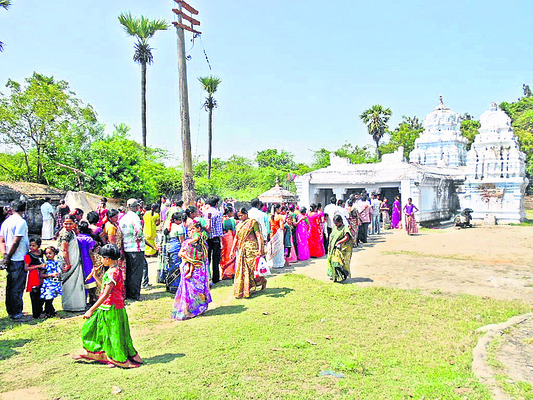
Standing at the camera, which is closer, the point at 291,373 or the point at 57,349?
the point at 291,373

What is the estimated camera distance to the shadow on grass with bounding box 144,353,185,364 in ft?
14.3

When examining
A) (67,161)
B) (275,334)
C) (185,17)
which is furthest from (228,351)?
(67,161)

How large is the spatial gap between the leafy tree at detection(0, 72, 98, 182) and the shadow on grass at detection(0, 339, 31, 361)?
14.1m

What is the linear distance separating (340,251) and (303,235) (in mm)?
2982

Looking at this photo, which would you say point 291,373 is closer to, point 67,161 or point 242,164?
point 67,161

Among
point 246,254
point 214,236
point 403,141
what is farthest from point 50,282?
point 403,141

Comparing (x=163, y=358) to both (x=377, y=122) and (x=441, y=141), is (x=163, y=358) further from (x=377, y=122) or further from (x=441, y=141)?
(x=377, y=122)

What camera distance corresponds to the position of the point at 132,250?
6930mm

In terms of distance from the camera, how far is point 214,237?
27.2ft

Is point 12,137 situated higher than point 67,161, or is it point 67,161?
point 12,137

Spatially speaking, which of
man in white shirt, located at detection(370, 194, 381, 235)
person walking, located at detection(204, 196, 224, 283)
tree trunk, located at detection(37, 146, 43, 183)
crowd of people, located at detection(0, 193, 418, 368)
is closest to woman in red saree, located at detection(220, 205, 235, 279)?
crowd of people, located at detection(0, 193, 418, 368)

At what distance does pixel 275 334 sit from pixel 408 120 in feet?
202

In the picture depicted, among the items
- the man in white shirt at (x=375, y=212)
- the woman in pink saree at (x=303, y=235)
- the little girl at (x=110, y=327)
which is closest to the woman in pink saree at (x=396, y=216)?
the man in white shirt at (x=375, y=212)

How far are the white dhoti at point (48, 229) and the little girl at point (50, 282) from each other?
8931 mm
